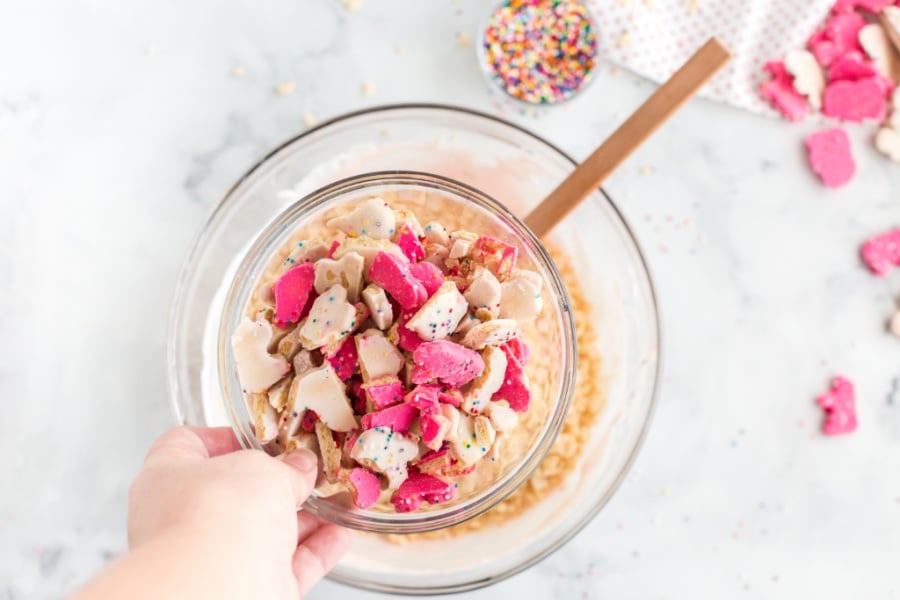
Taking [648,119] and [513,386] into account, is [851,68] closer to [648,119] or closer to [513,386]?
[648,119]

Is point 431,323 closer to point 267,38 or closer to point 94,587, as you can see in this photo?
point 94,587

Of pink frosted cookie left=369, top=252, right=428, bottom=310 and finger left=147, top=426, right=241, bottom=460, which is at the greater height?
pink frosted cookie left=369, top=252, right=428, bottom=310

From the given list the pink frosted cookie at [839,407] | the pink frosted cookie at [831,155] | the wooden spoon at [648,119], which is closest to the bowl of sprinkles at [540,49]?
the wooden spoon at [648,119]

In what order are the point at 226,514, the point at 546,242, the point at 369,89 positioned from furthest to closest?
the point at 369,89
the point at 546,242
the point at 226,514

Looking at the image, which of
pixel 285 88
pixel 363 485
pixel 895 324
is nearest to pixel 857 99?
pixel 895 324

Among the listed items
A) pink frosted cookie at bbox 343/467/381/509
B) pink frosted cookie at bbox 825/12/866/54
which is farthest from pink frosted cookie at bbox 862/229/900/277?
pink frosted cookie at bbox 343/467/381/509

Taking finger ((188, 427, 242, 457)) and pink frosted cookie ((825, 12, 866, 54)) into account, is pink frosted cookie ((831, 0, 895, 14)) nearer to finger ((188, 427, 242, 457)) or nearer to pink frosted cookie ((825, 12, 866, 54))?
pink frosted cookie ((825, 12, 866, 54))
